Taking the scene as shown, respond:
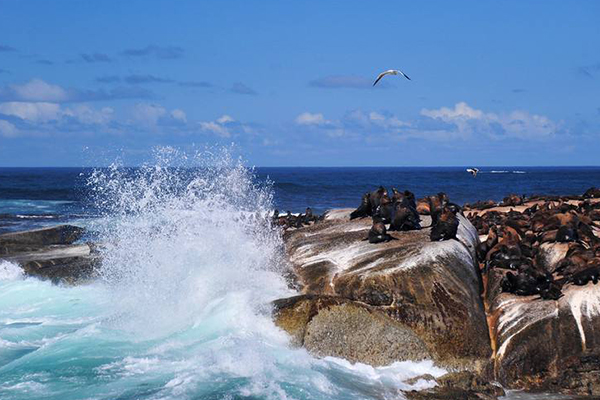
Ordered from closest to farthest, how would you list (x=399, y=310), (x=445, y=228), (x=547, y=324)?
(x=547, y=324) < (x=399, y=310) < (x=445, y=228)

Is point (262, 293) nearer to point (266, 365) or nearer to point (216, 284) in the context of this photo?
point (216, 284)

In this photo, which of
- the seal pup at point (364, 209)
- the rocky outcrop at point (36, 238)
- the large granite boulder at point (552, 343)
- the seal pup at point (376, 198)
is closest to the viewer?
the large granite boulder at point (552, 343)

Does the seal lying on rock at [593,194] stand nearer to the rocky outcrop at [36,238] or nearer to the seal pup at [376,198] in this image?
the seal pup at [376,198]

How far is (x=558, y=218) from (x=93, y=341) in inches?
387

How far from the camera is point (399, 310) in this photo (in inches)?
456

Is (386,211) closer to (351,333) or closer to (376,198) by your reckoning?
(376,198)

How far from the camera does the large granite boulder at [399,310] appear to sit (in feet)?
37.0

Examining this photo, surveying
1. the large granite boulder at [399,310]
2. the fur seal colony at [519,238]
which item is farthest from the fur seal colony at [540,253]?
the large granite boulder at [399,310]

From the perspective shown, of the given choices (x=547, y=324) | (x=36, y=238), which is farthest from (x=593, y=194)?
(x=36, y=238)

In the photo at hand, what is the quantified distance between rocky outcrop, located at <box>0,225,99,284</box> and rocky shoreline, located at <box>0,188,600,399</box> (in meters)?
5.98

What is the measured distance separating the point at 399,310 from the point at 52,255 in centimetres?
1180

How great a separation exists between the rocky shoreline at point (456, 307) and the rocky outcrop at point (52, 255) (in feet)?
19.6

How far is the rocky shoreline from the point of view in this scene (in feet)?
36.2

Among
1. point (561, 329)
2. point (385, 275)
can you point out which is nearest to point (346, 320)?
point (385, 275)
